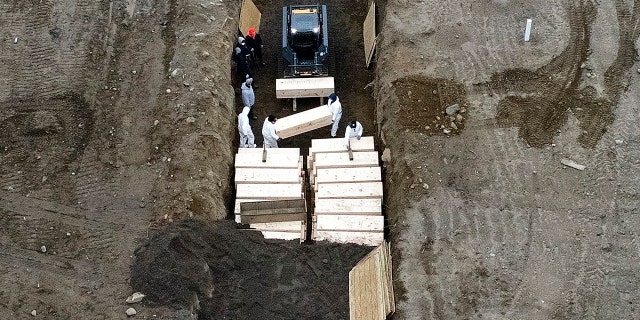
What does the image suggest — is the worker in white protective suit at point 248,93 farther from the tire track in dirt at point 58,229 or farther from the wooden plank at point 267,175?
the tire track in dirt at point 58,229

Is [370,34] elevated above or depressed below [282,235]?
above

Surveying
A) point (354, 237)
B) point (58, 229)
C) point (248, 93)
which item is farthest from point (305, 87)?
point (58, 229)

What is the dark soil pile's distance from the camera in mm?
10203

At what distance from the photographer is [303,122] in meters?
14.1

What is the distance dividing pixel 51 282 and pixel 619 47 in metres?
14.2

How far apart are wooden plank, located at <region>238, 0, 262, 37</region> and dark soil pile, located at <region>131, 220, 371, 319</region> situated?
6.97 meters

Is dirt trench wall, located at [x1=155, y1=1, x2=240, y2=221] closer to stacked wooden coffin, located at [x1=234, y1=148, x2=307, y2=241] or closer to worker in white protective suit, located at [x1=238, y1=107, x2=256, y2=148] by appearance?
worker in white protective suit, located at [x1=238, y1=107, x2=256, y2=148]

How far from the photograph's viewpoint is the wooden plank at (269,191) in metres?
12.5

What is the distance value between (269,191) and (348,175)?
5.99 feet

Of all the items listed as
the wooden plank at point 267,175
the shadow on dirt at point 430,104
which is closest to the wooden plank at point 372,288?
the wooden plank at point 267,175

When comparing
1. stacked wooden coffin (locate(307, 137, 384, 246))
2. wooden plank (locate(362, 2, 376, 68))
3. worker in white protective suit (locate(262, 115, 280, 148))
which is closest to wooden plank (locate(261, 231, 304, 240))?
stacked wooden coffin (locate(307, 137, 384, 246))

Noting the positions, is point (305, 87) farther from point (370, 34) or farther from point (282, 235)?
point (282, 235)

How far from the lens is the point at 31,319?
376 inches

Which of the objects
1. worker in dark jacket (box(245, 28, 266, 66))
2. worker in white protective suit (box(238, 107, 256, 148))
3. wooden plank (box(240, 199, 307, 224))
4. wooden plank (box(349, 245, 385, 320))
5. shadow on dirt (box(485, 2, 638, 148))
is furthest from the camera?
worker in dark jacket (box(245, 28, 266, 66))
